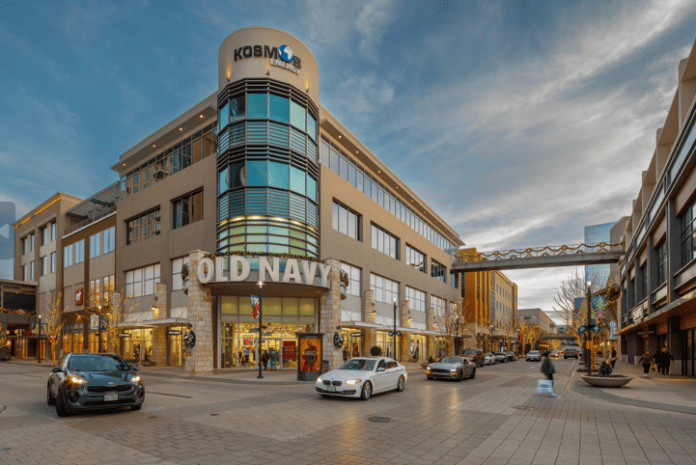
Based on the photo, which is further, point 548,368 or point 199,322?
point 199,322

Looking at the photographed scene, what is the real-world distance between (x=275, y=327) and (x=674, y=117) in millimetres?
27847

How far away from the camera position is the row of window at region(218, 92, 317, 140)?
3152 centimetres

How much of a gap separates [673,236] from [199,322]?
89.7 feet

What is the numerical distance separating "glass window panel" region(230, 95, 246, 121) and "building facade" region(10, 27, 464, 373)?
8cm

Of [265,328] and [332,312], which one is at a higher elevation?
[332,312]

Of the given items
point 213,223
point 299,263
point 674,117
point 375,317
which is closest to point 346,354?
point 375,317

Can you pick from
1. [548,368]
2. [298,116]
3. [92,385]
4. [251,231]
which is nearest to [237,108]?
[298,116]

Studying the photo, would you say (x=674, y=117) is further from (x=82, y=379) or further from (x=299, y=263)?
(x=82, y=379)

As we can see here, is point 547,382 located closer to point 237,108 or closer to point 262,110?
point 262,110

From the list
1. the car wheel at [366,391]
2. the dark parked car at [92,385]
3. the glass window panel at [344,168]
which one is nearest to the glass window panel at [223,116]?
the glass window panel at [344,168]

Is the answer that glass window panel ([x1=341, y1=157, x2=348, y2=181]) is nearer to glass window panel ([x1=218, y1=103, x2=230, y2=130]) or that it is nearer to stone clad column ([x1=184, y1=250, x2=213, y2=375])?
glass window panel ([x1=218, y1=103, x2=230, y2=130])

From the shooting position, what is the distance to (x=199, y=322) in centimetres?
2892

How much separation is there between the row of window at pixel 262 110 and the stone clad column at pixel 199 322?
947 cm

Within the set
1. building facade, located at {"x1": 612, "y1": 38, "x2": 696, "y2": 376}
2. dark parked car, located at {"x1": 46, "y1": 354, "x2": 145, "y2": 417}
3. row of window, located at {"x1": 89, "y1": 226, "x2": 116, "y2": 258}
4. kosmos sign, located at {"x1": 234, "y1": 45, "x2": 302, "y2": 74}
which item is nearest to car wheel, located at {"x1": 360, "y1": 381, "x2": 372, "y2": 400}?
dark parked car, located at {"x1": 46, "y1": 354, "x2": 145, "y2": 417}
